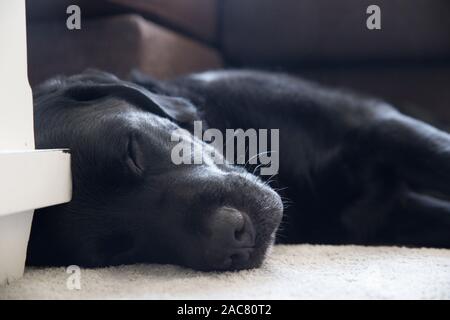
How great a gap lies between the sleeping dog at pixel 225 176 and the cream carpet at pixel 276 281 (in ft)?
0.14

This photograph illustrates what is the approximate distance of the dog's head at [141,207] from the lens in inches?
41.4

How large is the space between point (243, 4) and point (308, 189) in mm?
1113

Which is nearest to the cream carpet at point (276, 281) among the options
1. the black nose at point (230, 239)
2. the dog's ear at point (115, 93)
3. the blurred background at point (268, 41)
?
the black nose at point (230, 239)

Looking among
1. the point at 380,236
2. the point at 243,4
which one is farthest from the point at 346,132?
the point at 243,4

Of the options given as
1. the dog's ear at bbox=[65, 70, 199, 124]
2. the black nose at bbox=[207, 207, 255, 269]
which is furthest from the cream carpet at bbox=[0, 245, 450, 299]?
the dog's ear at bbox=[65, 70, 199, 124]

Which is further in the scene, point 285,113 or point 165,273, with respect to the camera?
point 285,113

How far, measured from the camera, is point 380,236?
5.06ft

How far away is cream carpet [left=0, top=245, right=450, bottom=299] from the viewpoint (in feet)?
2.95

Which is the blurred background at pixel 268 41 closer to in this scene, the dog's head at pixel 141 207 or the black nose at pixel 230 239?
the dog's head at pixel 141 207

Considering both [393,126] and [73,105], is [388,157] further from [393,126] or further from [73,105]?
[73,105]

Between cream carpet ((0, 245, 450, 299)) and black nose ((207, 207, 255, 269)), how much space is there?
3 cm
